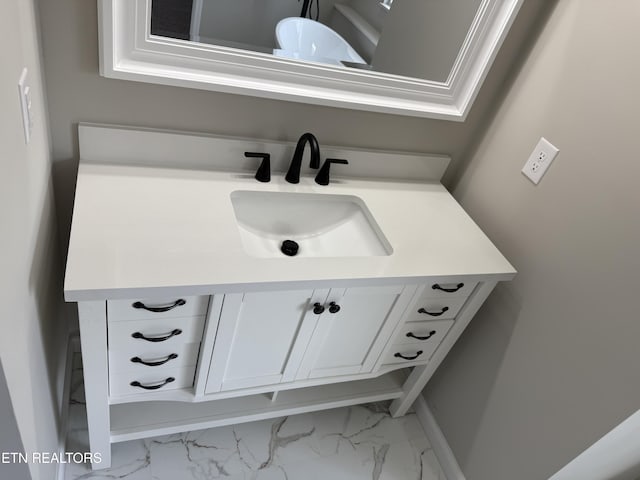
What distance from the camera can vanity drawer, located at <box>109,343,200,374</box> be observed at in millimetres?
1123

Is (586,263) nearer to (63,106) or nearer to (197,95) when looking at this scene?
(197,95)

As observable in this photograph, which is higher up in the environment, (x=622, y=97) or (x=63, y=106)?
(x=622, y=97)

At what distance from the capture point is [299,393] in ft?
5.26

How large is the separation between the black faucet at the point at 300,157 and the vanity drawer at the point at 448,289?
485 mm

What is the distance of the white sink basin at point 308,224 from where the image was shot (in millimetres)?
1348

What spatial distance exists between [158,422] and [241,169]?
32.2 inches

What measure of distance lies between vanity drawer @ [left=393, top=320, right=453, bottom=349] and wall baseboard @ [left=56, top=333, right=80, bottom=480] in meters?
1.07

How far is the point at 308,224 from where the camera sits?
146cm

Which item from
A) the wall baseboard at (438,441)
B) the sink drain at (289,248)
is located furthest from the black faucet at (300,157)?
the wall baseboard at (438,441)

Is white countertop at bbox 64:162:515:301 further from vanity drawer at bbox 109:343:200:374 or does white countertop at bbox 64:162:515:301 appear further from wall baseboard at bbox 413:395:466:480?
wall baseboard at bbox 413:395:466:480

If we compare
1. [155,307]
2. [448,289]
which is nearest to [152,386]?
[155,307]

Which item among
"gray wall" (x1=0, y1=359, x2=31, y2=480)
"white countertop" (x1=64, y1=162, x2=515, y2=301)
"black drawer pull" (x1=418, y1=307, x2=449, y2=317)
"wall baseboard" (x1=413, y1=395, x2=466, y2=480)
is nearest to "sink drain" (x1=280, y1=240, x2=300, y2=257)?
"white countertop" (x1=64, y1=162, x2=515, y2=301)

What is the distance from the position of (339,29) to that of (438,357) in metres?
1.13

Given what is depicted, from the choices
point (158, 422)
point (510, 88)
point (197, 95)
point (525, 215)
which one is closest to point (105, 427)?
point (158, 422)
